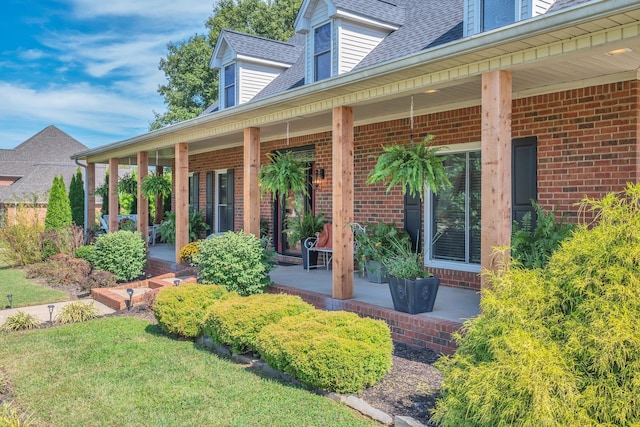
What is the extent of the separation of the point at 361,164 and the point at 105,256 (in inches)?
210

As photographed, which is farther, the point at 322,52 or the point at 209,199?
the point at 209,199

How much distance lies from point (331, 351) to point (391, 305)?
230cm

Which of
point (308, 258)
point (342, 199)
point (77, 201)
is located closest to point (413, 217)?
point (342, 199)

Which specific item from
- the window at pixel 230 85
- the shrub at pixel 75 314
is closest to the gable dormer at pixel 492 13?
the shrub at pixel 75 314

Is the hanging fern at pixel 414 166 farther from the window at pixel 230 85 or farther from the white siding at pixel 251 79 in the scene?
the window at pixel 230 85

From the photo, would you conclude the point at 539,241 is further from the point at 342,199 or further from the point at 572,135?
the point at 342,199

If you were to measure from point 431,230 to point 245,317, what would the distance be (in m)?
3.77

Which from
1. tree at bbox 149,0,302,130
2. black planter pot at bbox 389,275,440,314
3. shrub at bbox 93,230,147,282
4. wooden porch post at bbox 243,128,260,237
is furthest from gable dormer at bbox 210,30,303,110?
tree at bbox 149,0,302,130

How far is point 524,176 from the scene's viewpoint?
259 inches

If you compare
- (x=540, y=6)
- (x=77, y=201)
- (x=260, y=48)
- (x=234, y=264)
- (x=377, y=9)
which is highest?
(x=260, y=48)

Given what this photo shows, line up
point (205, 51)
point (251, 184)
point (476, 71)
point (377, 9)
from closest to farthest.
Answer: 1. point (476, 71)
2. point (251, 184)
3. point (377, 9)
4. point (205, 51)

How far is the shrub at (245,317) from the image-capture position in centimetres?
509

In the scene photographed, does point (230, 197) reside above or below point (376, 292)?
above

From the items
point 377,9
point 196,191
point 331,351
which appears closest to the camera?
point 331,351
